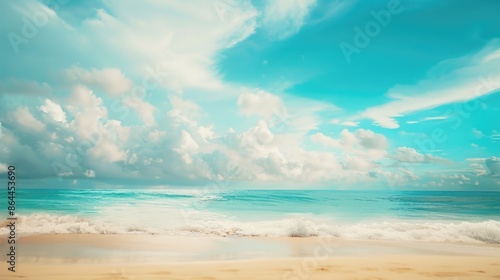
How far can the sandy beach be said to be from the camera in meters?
7.56

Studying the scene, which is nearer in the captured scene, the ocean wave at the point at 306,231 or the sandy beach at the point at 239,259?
the sandy beach at the point at 239,259

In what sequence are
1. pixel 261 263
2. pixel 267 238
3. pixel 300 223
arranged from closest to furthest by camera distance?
pixel 261 263 → pixel 267 238 → pixel 300 223

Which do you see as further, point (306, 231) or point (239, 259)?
point (306, 231)

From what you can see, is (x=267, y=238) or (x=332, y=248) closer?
(x=332, y=248)

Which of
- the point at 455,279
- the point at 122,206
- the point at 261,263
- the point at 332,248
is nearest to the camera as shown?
the point at 455,279

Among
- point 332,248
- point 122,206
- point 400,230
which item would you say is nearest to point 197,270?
point 332,248

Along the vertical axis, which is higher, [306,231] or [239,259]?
[239,259]

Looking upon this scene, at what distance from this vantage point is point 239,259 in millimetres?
9688

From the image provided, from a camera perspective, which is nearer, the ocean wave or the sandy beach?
the sandy beach

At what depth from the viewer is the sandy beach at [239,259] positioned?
756 cm

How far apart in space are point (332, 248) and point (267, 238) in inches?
135

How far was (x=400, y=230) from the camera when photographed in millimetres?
16703

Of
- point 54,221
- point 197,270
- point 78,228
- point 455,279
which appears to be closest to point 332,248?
point 455,279

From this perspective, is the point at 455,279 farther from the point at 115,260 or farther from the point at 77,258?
the point at 77,258
